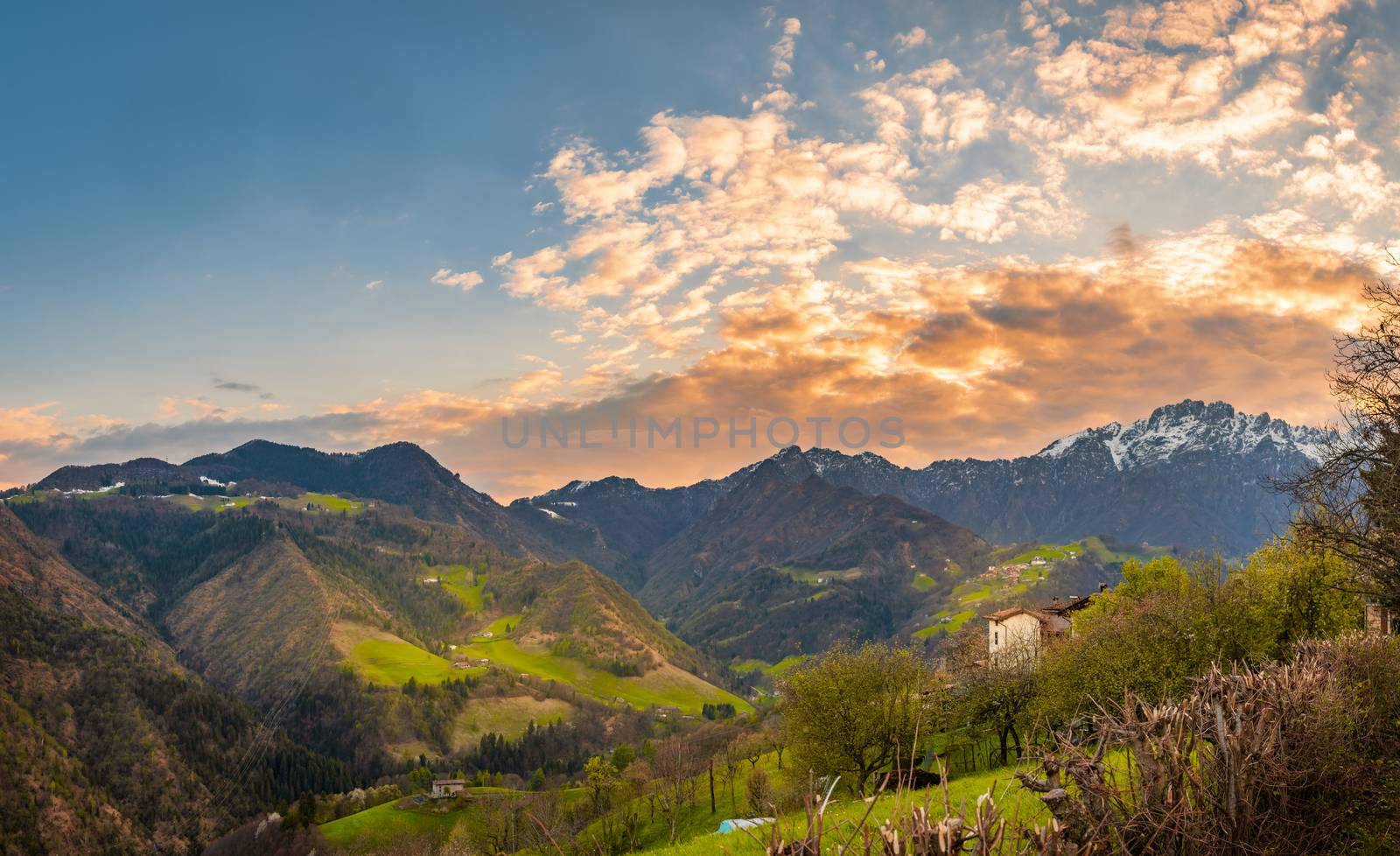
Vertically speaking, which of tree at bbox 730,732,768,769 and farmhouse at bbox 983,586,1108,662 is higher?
farmhouse at bbox 983,586,1108,662

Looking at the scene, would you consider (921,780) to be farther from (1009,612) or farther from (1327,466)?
(1009,612)

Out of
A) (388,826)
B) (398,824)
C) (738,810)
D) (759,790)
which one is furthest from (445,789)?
(759,790)

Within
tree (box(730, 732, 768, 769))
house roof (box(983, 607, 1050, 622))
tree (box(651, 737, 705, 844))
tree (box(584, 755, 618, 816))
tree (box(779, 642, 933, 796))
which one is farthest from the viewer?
house roof (box(983, 607, 1050, 622))

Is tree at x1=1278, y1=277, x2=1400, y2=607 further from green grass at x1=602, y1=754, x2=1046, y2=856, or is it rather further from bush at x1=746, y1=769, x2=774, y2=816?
bush at x1=746, y1=769, x2=774, y2=816

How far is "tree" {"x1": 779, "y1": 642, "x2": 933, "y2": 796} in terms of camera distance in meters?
58.3

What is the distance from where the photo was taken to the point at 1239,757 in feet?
Result: 38.9

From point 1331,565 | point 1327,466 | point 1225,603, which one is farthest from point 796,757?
point 1327,466

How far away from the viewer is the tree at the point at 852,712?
191 feet

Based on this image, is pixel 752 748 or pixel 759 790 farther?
pixel 752 748

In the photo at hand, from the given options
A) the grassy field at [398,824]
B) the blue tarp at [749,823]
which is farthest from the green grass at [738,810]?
the grassy field at [398,824]

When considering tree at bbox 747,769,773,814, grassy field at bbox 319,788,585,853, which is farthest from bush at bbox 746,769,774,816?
grassy field at bbox 319,788,585,853

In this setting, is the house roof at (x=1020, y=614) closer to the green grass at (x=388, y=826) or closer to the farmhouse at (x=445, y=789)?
the green grass at (x=388, y=826)

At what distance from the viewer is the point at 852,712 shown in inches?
2327

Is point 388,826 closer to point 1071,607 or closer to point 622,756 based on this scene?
point 622,756
